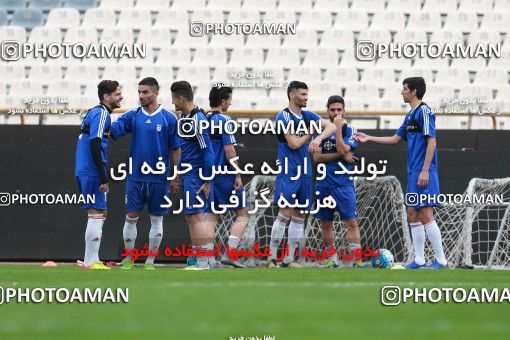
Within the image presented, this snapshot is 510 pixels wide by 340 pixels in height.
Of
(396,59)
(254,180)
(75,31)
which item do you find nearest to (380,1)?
(396,59)

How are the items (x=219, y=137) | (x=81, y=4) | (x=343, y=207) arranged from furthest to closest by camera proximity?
(x=81, y=4) < (x=343, y=207) < (x=219, y=137)

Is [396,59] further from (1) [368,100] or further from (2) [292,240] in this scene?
(2) [292,240]

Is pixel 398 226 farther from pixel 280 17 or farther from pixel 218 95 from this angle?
pixel 280 17

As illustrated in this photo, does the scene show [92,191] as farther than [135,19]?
No

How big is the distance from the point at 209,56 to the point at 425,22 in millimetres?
3432

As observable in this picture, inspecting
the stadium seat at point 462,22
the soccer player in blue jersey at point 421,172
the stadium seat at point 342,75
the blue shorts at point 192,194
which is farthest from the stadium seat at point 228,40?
the blue shorts at point 192,194

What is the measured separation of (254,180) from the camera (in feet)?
34.6

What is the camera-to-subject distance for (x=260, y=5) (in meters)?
15.3

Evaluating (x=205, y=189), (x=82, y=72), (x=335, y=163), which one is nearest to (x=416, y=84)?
(x=335, y=163)

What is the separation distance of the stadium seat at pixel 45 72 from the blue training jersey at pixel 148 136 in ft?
21.2

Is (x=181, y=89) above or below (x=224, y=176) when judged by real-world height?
Result: above

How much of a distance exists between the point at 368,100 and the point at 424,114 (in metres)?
5.93

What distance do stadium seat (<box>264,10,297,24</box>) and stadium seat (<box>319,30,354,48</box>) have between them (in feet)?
1.83

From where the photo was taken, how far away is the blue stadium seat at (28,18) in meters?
15.3
